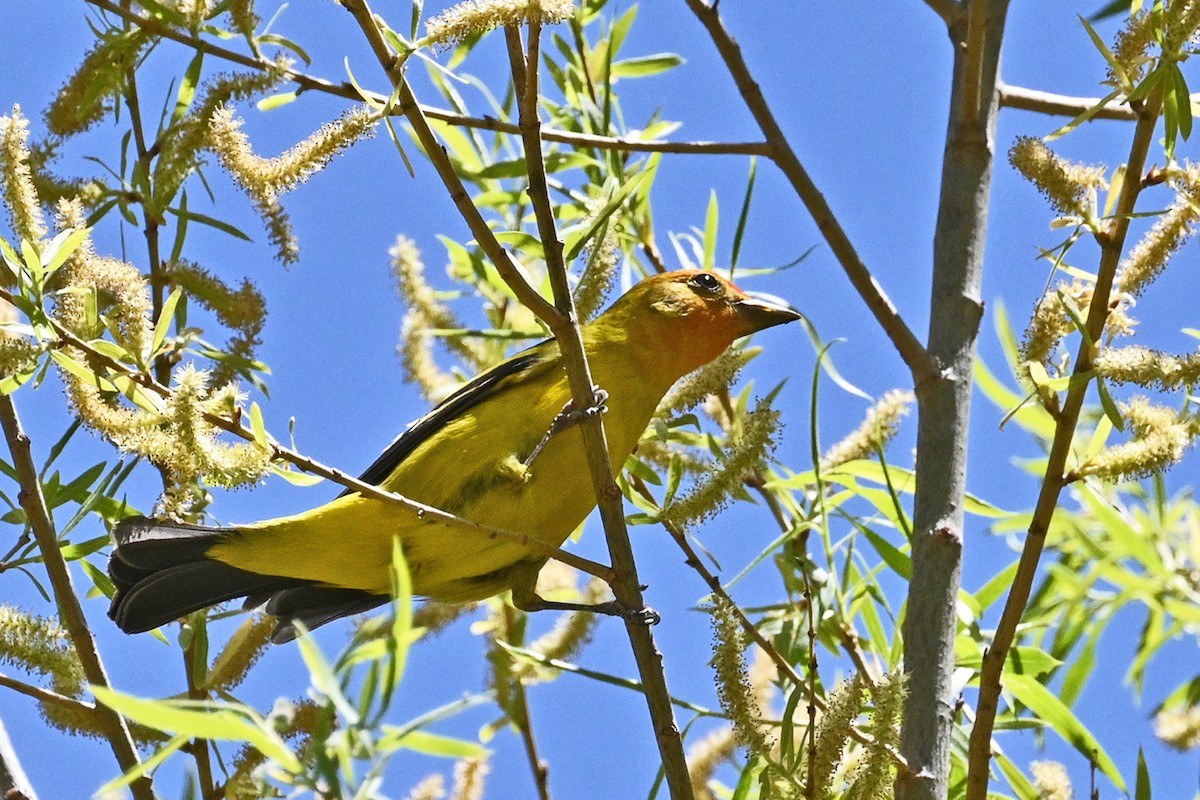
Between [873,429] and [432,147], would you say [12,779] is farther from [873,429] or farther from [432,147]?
[873,429]

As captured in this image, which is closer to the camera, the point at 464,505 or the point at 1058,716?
the point at 1058,716

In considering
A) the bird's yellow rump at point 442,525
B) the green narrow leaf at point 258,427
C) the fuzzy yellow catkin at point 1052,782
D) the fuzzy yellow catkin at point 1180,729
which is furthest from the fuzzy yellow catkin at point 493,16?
the fuzzy yellow catkin at point 1180,729

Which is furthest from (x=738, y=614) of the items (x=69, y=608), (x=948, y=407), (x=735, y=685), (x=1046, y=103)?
(x=1046, y=103)

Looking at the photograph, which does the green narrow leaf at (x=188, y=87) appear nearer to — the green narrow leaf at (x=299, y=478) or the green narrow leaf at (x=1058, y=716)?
the green narrow leaf at (x=299, y=478)

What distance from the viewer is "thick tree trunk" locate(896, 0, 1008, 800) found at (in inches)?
111

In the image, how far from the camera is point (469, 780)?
3699 millimetres

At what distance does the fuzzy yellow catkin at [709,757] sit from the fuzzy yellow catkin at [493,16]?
2164 millimetres

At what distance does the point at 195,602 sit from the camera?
13.6 feet

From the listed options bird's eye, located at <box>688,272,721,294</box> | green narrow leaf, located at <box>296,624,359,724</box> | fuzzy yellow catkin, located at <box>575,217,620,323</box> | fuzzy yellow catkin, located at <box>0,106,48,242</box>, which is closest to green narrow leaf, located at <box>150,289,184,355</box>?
fuzzy yellow catkin, located at <box>0,106,48,242</box>

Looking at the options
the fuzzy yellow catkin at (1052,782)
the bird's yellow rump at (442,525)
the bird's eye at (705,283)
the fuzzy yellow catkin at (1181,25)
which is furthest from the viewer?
the bird's eye at (705,283)

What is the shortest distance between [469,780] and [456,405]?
114 centimetres

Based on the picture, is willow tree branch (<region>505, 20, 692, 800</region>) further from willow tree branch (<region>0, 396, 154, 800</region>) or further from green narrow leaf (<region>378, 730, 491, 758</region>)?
green narrow leaf (<region>378, 730, 491, 758</region>)

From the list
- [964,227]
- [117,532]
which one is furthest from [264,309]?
[964,227]

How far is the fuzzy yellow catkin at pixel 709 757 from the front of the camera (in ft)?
12.5
